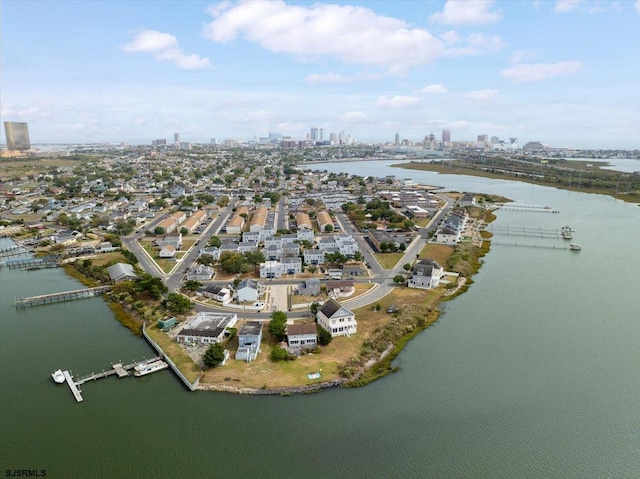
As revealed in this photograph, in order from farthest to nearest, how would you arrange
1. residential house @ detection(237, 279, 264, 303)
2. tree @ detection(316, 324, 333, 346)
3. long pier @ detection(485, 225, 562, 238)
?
long pier @ detection(485, 225, 562, 238) → residential house @ detection(237, 279, 264, 303) → tree @ detection(316, 324, 333, 346)

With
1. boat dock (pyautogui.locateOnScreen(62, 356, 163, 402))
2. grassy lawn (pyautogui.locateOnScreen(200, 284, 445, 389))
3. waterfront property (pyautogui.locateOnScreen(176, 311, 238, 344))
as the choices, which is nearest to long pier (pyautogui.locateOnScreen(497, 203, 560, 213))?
grassy lawn (pyautogui.locateOnScreen(200, 284, 445, 389))

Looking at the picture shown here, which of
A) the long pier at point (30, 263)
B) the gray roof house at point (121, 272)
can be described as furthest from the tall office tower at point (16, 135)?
the gray roof house at point (121, 272)

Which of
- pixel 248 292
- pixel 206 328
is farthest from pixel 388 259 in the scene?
pixel 206 328

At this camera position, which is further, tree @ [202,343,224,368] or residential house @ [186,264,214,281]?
residential house @ [186,264,214,281]

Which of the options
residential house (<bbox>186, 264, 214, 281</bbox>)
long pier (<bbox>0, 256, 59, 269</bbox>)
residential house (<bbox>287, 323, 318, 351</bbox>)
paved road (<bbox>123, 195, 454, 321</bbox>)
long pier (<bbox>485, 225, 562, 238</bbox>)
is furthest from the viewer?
long pier (<bbox>485, 225, 562, 238</bbox>)

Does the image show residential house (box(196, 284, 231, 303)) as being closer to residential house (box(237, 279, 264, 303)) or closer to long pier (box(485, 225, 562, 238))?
residential house (box(237, 279, 264, 303))

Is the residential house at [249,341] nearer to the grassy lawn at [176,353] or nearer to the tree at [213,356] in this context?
the tree at [213,356]
